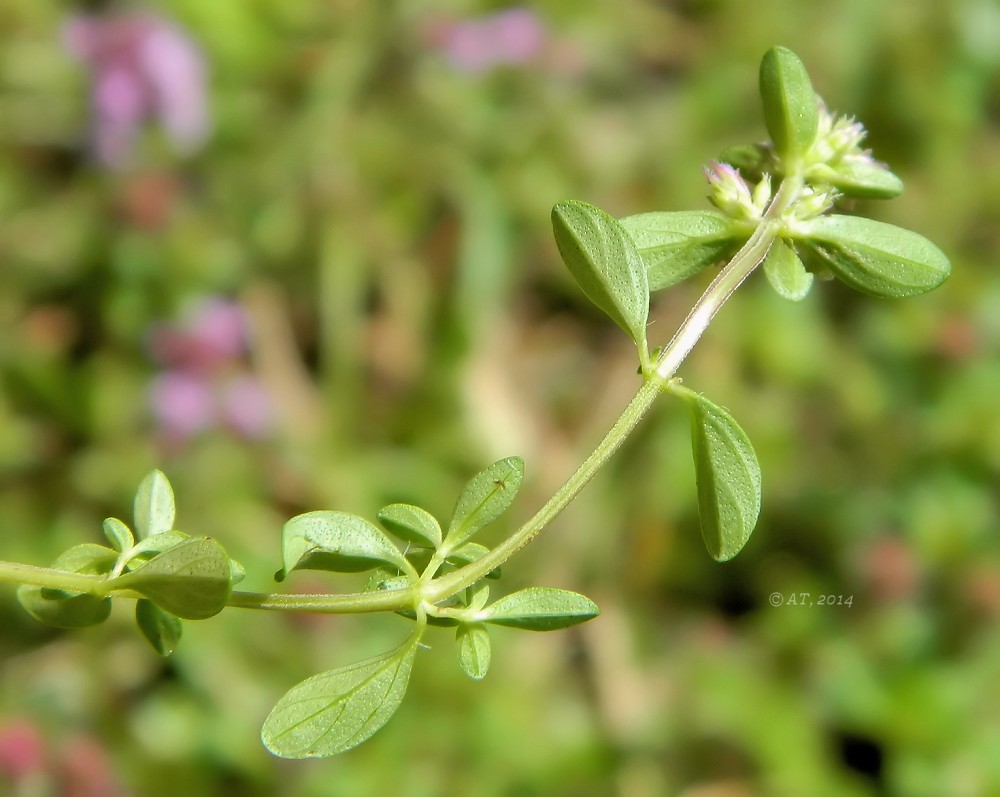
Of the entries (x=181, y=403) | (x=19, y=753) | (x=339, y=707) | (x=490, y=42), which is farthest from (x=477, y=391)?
(x=339, y=707)

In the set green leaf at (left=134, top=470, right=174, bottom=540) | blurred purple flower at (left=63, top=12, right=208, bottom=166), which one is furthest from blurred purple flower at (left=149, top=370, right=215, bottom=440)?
green leaf at (left=134, top=470, right=174, bottom=540)

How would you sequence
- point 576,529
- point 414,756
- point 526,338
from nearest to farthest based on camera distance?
point 414,756 < point 576,529 < point 526,338

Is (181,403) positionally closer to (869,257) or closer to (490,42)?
(490,42)

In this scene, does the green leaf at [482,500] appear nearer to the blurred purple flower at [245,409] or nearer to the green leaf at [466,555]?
the green leaf at [466,555]

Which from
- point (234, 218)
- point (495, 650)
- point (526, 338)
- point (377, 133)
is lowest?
point (495, 650)

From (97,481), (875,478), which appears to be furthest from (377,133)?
(875,478)

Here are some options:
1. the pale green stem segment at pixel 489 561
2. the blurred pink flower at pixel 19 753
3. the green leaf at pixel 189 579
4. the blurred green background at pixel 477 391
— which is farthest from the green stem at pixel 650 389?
the blurred pink flower at pixel 19 753

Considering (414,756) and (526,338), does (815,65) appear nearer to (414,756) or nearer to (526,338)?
(526,338)

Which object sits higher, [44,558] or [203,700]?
[44,558]
